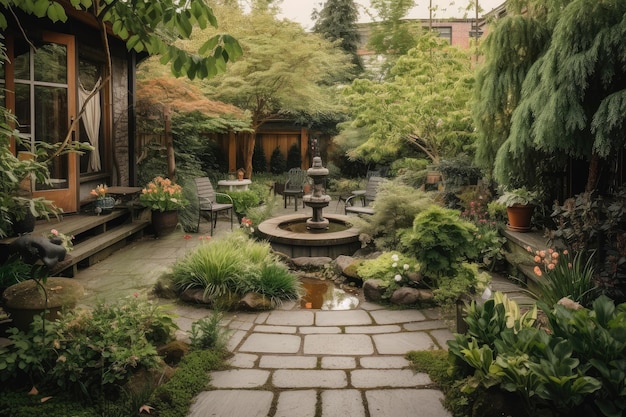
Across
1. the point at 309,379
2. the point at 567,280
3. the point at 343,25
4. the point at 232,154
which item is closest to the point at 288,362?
the point at 309,379

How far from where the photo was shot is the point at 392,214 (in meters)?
6.64

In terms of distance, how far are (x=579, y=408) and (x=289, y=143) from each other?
15971mm

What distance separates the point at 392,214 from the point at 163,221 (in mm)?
3546

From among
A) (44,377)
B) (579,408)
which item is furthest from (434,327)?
(44,377)

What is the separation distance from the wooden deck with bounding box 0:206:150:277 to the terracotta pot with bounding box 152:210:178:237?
205 mm

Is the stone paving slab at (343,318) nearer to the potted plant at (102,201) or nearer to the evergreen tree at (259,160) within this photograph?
the potted plant at (102,201)

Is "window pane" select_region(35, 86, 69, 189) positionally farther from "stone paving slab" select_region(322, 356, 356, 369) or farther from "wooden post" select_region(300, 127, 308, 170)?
"wooden post" select_region(300, 127, 308, 170)

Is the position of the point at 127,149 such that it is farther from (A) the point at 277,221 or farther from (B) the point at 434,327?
(B) the point at 434,327

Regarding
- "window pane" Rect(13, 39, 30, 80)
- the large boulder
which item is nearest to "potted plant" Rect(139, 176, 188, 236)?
"window pane" Rect(13, 39, 30, 80)

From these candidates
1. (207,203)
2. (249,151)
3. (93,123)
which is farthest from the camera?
(249,151)

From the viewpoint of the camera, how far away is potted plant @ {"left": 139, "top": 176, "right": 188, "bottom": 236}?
7.84 meters

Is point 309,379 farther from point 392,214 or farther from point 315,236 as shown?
point 315,236

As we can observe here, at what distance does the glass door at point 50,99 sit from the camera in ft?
21.1

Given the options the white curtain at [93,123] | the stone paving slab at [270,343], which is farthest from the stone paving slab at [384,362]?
the white curtain at [93,123]
